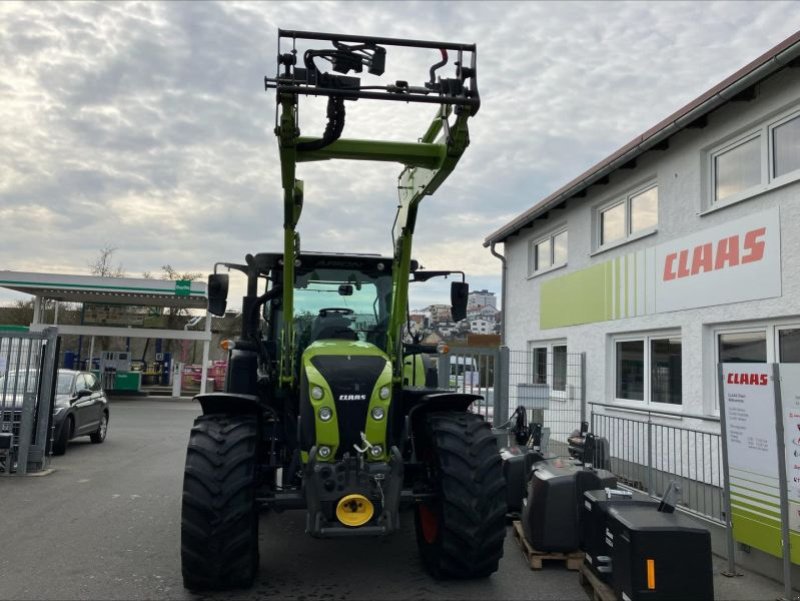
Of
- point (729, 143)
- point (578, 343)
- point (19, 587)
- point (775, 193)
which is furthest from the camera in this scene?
point (578, 343)

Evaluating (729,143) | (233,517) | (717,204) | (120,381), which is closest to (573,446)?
(717,204)

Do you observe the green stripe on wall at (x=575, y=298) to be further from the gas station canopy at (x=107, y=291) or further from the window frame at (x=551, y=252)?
the gas station canopy at (x=107, y=291)

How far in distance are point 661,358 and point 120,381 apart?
77.7ft

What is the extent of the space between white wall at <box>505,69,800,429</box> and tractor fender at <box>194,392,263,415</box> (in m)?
5.29

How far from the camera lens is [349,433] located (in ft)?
14.9

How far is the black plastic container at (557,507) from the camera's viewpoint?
5.22 meters

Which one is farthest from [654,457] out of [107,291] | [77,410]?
[107,291]

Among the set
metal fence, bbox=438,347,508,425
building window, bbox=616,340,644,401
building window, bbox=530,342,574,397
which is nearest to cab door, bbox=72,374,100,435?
metal fence, bbox=438,347,508,425

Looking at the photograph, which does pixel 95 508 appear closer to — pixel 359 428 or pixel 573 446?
pixel 359 428

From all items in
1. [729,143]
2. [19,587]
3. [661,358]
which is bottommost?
[19,587]

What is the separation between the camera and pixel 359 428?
457 centimetres

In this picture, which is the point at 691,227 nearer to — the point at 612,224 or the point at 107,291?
the point at 612,224

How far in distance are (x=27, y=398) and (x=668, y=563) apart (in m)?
8.33

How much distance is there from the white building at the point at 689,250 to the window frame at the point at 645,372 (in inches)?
0.7
